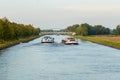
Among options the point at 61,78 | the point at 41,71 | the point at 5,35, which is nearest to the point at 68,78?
the point at 61,78

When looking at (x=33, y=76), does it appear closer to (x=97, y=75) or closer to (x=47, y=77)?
(x=47, y=77)

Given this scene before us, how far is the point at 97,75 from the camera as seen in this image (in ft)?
82.1

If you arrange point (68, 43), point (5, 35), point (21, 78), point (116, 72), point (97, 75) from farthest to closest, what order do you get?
1. point (68, 43)
2. point (5, 35)
3. point (116, 72)
4. point (97, 75)
5. point (21, 78)

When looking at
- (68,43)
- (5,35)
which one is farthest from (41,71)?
(68,43)

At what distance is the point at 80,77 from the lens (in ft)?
78.6

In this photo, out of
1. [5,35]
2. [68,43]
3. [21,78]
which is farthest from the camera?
[68,43]

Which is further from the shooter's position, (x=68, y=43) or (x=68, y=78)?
(x=68, y=43)

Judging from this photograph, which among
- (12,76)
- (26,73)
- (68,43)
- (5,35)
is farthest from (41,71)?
(68,43)

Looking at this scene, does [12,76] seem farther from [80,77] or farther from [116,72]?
[116,72]

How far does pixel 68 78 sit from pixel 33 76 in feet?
6.87

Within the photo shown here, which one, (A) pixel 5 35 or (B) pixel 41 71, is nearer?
(B) pixel 41 71

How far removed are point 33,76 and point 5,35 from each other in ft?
174

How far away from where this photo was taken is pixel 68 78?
2344cm

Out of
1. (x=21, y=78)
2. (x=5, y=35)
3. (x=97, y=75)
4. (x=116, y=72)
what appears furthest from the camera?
(x=5, y=35)
